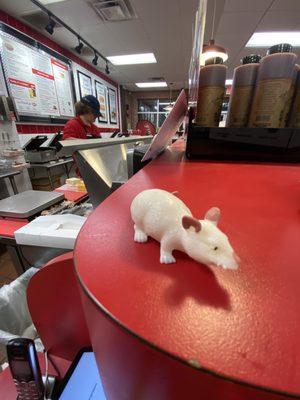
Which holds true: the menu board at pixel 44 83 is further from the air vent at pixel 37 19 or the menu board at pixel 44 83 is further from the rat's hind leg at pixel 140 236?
the rat's hind leg at pixel 140 236

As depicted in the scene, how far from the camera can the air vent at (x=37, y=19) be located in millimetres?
2887

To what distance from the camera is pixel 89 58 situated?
457 centimetres

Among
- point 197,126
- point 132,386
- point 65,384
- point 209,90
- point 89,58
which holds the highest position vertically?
point 89,58

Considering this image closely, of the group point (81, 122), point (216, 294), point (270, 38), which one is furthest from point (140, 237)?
point (270, 38)

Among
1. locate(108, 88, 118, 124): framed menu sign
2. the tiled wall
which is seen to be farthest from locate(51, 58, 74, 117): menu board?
locate(108, 88, 118, 124): framed menu sign

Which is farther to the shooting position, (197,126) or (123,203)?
(197,126)

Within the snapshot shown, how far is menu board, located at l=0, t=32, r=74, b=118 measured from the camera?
9.62 ft

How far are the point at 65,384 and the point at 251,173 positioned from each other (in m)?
0.72

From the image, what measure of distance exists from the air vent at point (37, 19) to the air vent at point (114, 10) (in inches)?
32.5

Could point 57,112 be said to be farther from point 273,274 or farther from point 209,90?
point 273,274

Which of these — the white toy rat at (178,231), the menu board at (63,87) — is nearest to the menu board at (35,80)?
the menu board at (63,87)

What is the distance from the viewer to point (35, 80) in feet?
11.2

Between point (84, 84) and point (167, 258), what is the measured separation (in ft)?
18.5

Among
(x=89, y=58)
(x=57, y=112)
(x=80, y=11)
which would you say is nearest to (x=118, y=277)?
(x=80, y=11)
